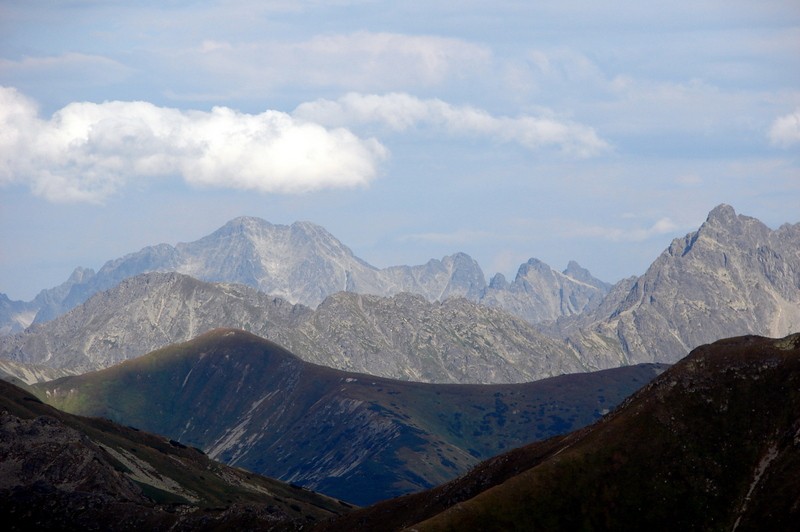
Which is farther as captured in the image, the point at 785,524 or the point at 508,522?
the point at 508,522

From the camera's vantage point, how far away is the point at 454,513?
7475 inches

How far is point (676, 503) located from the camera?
646 feet

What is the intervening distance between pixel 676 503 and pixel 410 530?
51623mm

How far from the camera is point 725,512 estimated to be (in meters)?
194

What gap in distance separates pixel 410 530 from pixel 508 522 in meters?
19.2

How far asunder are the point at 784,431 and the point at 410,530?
74175 mm

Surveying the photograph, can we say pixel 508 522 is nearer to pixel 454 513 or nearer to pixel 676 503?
pixel 454 513

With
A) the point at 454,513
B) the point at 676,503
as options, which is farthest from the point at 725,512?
the point at 454,513

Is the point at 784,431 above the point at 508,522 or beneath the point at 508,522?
above

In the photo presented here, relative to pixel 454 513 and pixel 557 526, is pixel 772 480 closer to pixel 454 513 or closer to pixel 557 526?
pixel 557 526

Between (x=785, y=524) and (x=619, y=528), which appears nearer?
(x=785, y=524)

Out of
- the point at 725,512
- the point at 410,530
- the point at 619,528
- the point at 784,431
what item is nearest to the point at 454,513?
the point at 410,530

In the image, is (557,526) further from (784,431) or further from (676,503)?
(784,431)

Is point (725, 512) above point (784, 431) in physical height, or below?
below
